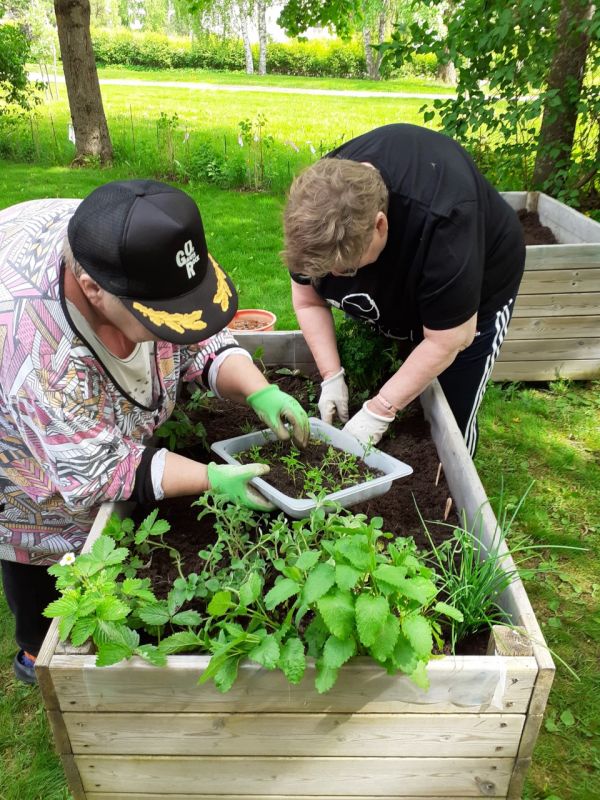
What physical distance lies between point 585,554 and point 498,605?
1717 millimetres

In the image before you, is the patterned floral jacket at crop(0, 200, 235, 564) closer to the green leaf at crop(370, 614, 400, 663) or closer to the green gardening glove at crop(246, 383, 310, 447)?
the green gardening glove at crop(246, 383, 310, 447)

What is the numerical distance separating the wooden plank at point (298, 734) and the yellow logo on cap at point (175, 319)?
815 mm

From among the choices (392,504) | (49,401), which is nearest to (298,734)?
(392,504)

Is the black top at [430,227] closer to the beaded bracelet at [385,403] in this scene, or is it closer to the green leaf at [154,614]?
the beaded bracelet at [385,403]

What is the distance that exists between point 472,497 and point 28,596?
4.89 ft

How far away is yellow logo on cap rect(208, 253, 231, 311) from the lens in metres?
1.49

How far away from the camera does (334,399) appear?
91.5 inches

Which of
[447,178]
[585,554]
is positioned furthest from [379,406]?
[585,554]

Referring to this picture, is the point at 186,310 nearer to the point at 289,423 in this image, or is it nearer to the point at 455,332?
the point at 289,423

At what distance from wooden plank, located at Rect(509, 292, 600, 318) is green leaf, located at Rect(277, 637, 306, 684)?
122 inches

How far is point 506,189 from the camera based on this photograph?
5461 mm

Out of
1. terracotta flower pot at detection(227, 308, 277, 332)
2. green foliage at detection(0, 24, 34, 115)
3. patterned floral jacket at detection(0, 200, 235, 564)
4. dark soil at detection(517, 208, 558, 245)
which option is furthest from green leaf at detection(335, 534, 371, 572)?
green foliage at detection(0, 24, 34, 115)

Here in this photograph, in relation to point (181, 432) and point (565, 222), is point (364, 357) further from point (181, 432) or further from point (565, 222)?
point (565, 222)

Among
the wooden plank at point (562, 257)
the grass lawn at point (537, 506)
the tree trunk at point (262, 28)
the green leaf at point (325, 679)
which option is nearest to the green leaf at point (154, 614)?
the green leaf at point (325, 679)
